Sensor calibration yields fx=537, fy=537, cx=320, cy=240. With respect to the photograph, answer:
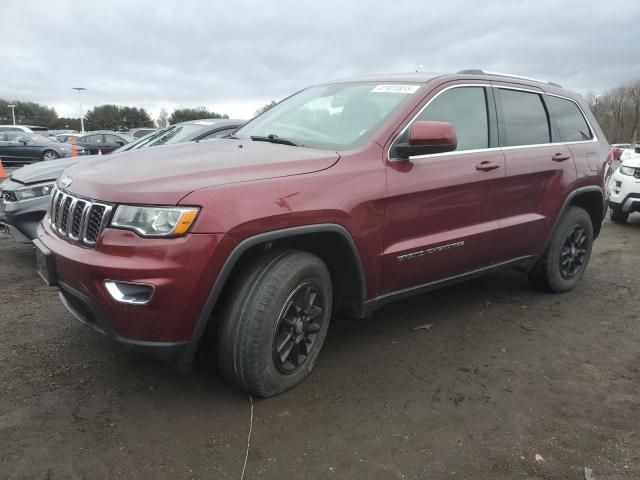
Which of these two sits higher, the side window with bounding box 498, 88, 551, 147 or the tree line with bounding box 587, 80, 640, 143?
the tree line with bounding box 587, 80, 640, 143

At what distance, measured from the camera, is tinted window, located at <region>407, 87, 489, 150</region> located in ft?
11.6

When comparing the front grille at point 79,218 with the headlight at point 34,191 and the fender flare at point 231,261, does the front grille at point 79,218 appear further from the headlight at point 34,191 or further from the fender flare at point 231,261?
the headlight at point 34,191

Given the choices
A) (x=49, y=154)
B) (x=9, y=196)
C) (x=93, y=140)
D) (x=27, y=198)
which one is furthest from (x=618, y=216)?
(x=93, y=140)

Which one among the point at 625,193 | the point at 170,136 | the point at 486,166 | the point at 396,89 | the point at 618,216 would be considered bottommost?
the point at 618,216

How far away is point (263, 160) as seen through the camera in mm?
2844

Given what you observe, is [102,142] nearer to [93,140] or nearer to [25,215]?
[93,140]

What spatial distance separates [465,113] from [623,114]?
74903 mm

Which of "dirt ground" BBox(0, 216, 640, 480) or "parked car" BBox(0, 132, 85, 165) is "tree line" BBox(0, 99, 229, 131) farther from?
"dirt ground" BBox(0, 216, 640, 480)

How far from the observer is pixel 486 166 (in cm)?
370

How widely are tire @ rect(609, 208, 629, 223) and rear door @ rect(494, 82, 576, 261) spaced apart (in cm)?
531

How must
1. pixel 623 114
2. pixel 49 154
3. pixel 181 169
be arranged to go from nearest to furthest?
pixel 181 169, pixel 49 154, pixel 623 114

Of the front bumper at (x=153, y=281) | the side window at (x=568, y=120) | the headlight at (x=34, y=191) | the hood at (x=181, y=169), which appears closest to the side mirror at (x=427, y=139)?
the hood at (x=181, y=169)


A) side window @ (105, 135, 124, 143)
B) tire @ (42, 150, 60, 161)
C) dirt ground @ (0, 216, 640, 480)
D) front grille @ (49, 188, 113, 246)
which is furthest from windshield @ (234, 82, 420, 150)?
side window @ (105, 135, 124, 143)

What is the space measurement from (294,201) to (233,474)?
1300 mm
